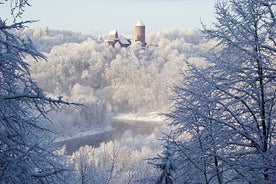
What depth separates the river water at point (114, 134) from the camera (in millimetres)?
35750

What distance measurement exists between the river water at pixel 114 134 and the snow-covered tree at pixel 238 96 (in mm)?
27780

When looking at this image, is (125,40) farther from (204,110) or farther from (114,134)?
(204,110)

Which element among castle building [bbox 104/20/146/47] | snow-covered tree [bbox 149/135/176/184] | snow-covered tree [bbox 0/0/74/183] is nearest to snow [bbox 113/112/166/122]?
castle building [bbox 104/20/146/47]

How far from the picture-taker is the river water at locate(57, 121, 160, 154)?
35.8 m

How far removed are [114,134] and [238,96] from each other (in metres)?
35.4

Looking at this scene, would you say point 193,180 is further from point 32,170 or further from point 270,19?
point 32,170

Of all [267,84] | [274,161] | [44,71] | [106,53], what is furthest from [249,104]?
[106,53]

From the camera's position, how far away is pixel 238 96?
17.6ft

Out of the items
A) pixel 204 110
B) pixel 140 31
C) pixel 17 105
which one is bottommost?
pixel 204 110

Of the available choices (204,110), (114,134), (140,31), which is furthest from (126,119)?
(204,110)

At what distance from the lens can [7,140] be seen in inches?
138

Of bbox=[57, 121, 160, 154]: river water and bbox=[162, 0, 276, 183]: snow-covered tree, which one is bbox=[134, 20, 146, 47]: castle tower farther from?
bbox=[162, 0, 276, 183]: snow-covered tree

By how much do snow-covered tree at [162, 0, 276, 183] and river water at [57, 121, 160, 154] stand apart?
27780 mm

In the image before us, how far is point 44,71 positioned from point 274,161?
67.6 metres
